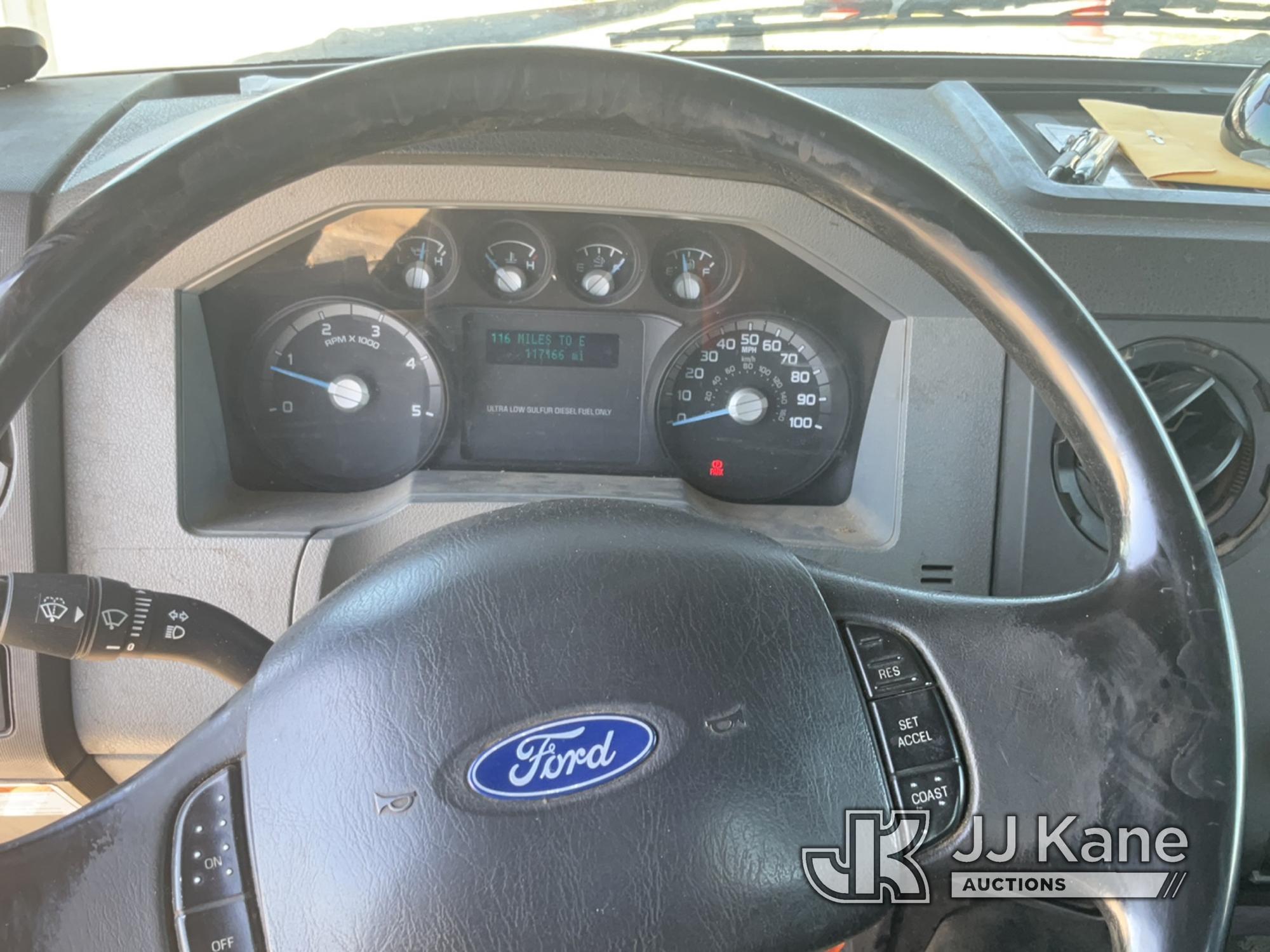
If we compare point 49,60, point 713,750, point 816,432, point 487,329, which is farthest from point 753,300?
point 49,60

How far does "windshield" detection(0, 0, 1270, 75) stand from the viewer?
162cm

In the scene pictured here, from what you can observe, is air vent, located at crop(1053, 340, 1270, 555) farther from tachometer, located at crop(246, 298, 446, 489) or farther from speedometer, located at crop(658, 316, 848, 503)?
tachometer, located at crop(246, 298, 446, 489)

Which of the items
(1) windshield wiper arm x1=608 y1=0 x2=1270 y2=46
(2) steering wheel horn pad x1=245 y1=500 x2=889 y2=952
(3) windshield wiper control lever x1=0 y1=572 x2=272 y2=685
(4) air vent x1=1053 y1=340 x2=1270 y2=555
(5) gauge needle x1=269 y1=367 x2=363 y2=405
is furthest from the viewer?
(1) windshield wiper arm x1=608 y1=0 x2=1270 y2=46

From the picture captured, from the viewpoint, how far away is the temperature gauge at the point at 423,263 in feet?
4.63

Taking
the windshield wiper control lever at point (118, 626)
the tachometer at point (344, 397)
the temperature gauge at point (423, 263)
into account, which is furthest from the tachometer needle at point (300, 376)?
the windshield wiper control lever at point (118, 626)

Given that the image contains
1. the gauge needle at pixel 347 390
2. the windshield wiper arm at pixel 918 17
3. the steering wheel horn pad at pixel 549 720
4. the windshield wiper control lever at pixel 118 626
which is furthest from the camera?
the windshield wiper arm at pixel 918 17

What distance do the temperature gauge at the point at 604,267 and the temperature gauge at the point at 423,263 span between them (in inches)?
6.5

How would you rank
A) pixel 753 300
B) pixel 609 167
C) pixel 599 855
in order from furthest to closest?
pixel 753 300, pixel 609 167, pixel 599 855

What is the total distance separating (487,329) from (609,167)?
307 mm

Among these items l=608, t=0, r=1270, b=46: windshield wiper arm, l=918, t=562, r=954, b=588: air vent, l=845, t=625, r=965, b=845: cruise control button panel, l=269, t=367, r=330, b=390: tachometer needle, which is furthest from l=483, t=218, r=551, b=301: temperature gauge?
l=845, t=625, r=965, b=845: cruise control button panel

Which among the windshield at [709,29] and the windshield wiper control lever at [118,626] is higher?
the windshield at [709,29]

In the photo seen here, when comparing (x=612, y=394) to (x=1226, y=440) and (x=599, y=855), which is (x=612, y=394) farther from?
(x=599, y=855)

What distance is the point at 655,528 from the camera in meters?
0.82

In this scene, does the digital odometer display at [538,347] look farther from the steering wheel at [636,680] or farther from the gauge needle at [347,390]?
the steering wheel at [636,680]
